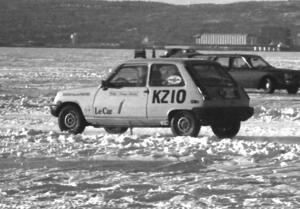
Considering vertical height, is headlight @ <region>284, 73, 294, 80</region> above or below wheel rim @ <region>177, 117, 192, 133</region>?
above

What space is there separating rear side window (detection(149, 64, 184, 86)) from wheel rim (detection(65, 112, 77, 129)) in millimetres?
1700

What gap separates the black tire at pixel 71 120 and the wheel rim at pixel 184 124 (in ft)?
6.61

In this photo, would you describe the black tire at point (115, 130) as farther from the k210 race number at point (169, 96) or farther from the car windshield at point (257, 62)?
the car windshield at point (257, 62)

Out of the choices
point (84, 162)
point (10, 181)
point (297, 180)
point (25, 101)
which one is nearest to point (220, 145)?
point (84, 162)

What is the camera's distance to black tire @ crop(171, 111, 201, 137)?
50.6 ft

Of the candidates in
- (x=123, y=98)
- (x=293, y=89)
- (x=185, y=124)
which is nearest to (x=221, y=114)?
(x=185, y=124)

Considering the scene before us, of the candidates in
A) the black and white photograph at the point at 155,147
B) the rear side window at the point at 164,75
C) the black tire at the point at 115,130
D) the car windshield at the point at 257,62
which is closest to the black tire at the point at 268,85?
the car windshield at the point at 257,62

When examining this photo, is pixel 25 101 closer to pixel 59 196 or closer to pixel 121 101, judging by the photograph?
pixel 121 101

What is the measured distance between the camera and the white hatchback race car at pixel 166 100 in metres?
15.5

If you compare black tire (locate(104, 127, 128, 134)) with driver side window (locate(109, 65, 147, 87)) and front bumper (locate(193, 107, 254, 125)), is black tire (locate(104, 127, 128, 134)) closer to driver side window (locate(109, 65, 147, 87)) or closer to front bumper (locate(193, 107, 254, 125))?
driver side window (locate(109, 65, 147, 87))

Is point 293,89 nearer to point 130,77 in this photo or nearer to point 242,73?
point 242,73

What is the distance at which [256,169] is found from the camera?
11.9 meters

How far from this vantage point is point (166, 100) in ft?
51.6

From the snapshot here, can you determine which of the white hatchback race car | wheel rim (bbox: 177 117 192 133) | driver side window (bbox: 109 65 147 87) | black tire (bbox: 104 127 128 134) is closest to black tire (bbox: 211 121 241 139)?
the white hatchback race car
